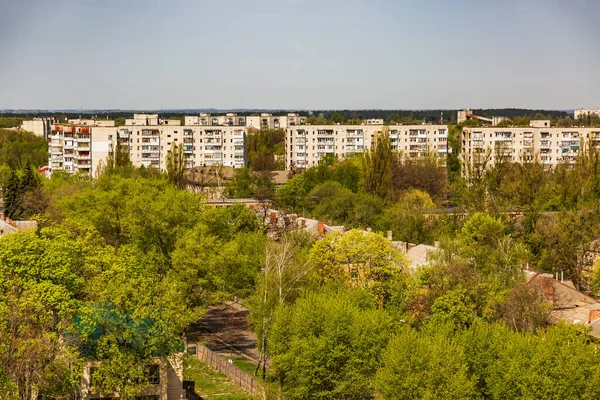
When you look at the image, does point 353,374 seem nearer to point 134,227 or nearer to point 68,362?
point 68,362

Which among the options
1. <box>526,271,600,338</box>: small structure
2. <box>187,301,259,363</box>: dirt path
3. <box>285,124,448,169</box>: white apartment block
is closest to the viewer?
<box>526,271,600,338</box>: small structure

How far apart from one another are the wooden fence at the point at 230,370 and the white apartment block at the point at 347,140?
6718 centimetres

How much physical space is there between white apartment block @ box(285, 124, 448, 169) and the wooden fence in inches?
2645

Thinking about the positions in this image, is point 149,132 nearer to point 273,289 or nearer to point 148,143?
point 148,143

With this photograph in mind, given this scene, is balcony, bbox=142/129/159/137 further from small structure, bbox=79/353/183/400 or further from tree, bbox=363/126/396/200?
small structure, bbox=79/353/183/400

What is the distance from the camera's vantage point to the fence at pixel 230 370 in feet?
101

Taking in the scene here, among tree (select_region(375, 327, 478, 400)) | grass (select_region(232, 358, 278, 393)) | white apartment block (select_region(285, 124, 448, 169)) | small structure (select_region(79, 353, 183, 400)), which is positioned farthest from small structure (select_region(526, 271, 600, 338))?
white apartment block (select_region(285, 124, 448, 169))

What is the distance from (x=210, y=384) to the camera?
1261 inches

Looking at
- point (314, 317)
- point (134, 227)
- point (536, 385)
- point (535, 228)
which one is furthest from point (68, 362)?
point (535, 228)

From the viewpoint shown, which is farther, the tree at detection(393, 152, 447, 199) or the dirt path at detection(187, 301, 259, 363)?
the tree at detection(393, 152, 447, 199)

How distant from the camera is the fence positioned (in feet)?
101

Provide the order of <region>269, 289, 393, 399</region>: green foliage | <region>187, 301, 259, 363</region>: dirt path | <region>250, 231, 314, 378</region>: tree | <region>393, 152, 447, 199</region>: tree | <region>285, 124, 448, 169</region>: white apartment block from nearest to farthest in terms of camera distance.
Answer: <region>269, 289, 393, 399</region>: green foliage, <region>250, 231, 314, 378</region>: tree, <region>187, 301, 259, 363</region>: dirt path, <region>393, 152, 447, 199</region>: tree, <region>285, 124, 448, 169</region>: white apartment block

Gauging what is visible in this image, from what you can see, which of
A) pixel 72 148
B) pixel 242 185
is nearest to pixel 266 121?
pixel 72 148

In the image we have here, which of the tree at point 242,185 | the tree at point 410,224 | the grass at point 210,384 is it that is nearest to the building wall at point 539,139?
the tree at point 242,185
